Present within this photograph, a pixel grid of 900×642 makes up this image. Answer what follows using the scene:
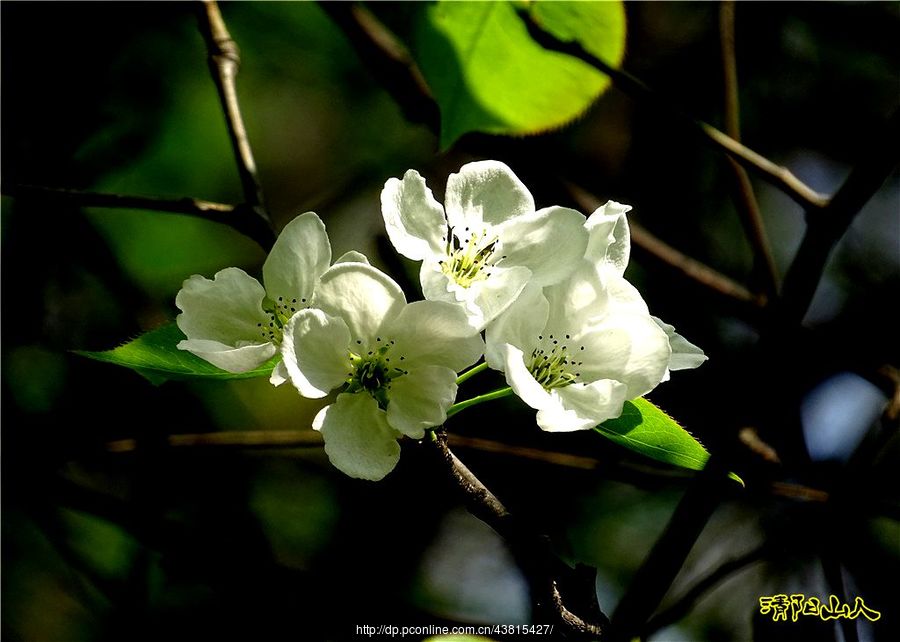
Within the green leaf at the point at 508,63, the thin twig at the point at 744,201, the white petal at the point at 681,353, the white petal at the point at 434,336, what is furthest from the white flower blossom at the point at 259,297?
the thin twig at the point at 744,201

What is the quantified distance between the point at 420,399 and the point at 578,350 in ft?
0.51

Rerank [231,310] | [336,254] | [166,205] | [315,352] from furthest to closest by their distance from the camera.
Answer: [336,254] → [166,205] → [231,310] → [315,352]

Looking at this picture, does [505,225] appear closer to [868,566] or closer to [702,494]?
[702,494]

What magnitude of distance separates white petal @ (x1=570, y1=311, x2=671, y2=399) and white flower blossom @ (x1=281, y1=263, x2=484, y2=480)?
0.38ft

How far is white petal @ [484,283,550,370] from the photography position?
737 millimetres

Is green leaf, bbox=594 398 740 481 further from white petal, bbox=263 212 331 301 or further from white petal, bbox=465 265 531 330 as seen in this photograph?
white petal, bbox=263 212 331 301

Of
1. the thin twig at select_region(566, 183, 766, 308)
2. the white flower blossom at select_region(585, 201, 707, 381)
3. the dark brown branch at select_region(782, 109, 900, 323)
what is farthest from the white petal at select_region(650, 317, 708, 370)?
the thin twig at select_region(566, 183, 766, 308)

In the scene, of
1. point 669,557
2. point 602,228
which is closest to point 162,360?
point 602,228

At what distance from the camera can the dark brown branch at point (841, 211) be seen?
108 cm

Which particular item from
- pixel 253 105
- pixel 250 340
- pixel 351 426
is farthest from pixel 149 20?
pixel 351 426

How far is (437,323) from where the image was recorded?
2.32 ft

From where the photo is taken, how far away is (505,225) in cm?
79

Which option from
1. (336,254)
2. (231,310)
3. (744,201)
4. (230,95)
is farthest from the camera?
(336,254)

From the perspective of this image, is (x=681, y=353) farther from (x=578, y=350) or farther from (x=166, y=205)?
(x=166, y=205)
